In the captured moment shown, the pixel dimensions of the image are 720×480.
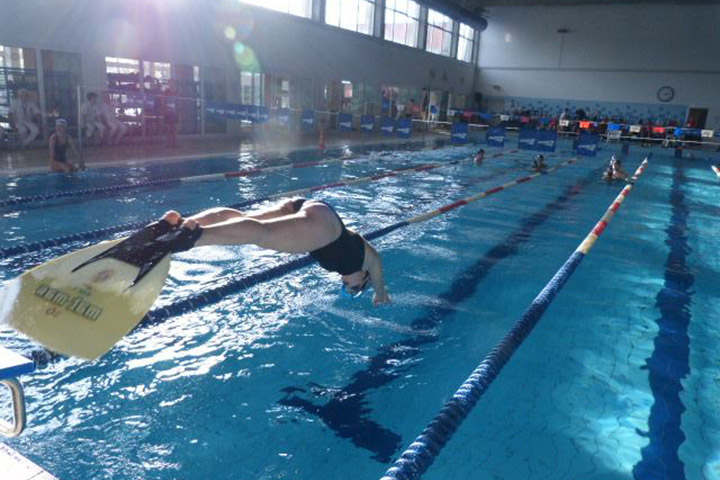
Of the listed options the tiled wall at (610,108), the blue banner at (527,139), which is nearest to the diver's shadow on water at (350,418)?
the blue banner at (527,139)

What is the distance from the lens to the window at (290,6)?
18625 mm

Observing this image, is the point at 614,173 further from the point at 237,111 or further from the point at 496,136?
the point at 237,111

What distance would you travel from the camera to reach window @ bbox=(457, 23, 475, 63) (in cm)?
3316

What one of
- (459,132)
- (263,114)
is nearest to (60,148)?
(263,114)

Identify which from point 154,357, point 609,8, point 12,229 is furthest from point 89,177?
point 609,8

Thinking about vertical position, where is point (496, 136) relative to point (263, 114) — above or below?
below

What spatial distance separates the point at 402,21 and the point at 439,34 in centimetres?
451

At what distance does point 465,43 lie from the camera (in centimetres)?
3369

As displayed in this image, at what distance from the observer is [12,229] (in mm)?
6316

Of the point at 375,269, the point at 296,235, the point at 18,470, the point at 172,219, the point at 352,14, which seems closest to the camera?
the point at 18,470

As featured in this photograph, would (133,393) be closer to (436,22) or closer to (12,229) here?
(12,229)

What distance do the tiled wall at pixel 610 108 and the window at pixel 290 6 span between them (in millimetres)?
16587

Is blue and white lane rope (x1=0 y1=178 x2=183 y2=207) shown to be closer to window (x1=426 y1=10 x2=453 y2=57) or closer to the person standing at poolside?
the person standing at poolside

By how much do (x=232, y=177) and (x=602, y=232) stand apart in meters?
6.62
